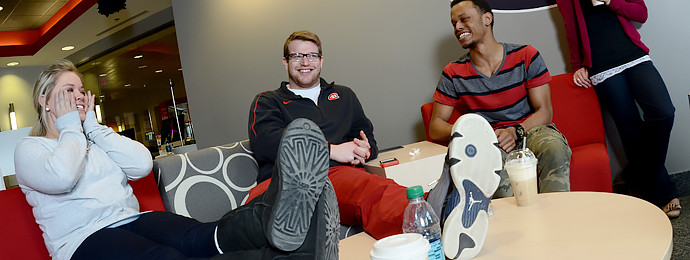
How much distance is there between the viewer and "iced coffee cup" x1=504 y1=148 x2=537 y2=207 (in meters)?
1.49

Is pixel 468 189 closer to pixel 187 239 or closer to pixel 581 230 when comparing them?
pixel 581 230

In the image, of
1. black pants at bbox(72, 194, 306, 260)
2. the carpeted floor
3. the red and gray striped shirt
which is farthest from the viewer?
the red and gray striped shirt

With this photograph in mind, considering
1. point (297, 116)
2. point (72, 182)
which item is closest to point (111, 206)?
point (72, 182)

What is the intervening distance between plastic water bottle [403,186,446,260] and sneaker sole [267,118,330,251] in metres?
0.19

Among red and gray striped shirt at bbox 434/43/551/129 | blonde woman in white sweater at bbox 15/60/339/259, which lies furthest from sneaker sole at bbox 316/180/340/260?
red and gray striped shirt at bbox 434/43/551/129

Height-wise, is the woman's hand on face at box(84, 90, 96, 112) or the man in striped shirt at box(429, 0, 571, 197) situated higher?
the woman's hand on face at box(84, 90, 96, 112)

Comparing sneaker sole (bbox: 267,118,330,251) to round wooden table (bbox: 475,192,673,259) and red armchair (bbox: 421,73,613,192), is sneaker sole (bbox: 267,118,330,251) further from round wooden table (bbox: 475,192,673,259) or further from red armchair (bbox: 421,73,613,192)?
red armchair (bbox: 421,73,613,192)

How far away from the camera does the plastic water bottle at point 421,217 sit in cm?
111

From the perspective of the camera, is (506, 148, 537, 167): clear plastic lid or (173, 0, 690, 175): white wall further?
(173, 0, 690, 175): white wall

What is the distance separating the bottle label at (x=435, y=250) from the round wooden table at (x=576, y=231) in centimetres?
12

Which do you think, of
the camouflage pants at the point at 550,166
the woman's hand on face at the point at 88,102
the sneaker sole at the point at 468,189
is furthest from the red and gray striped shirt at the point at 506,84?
the woman's hand on face at the point at 88,102

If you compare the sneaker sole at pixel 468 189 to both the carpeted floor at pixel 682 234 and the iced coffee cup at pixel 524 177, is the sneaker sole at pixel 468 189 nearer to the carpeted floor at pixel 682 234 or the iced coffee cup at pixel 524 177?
the iced coffee cup at pixel 524 177

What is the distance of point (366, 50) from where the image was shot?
3.42m

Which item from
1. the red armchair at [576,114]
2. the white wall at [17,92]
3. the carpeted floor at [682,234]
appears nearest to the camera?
the carpeted floor at [682,234]
